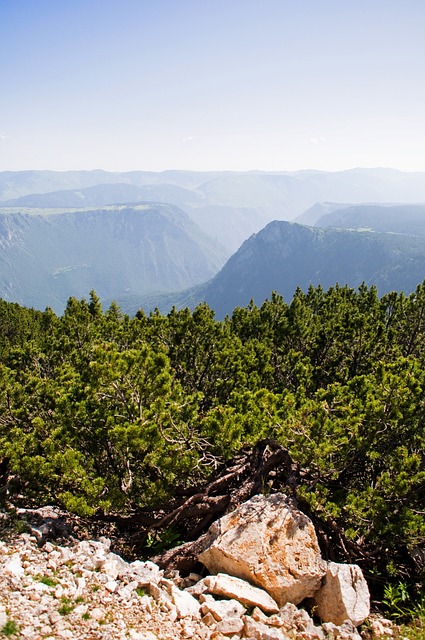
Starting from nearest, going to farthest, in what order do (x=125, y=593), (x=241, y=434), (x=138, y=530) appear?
1. (x=125, y=593)
2. (x=241, y=434)
3. (x=138, y=530)

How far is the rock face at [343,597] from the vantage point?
13883mm

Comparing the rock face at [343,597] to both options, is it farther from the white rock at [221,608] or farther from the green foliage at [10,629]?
the green foliage at [10,629]

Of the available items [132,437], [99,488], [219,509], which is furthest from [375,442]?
[99,488]

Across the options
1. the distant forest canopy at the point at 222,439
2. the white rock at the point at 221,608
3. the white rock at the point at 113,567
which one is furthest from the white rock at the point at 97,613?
the distant forest canopy at the point at 222,439

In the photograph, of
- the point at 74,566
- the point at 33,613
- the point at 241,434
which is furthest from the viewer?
the point at 241,434

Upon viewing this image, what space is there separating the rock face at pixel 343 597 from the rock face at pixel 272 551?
360mm

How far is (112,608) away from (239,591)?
4.24 meters

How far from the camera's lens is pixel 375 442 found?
54.2 ft

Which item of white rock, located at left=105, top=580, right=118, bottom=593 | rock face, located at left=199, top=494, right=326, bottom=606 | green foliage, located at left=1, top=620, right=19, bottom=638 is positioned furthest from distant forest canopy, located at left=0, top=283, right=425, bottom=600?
green foliage, located at left=1, top=620, right=19, bottom=638

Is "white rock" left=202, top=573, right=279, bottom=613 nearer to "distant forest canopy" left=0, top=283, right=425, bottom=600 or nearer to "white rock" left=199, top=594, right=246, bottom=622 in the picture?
"white rock" left=199, top=594, right=246, bottom=622

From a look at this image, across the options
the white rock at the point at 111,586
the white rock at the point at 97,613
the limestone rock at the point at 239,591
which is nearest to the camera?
the white rock at the point at 97,613

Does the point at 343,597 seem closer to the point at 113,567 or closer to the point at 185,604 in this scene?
the point at 185,604

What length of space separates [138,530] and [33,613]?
29.6 feet

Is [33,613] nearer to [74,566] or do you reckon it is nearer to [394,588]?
[74,566]
